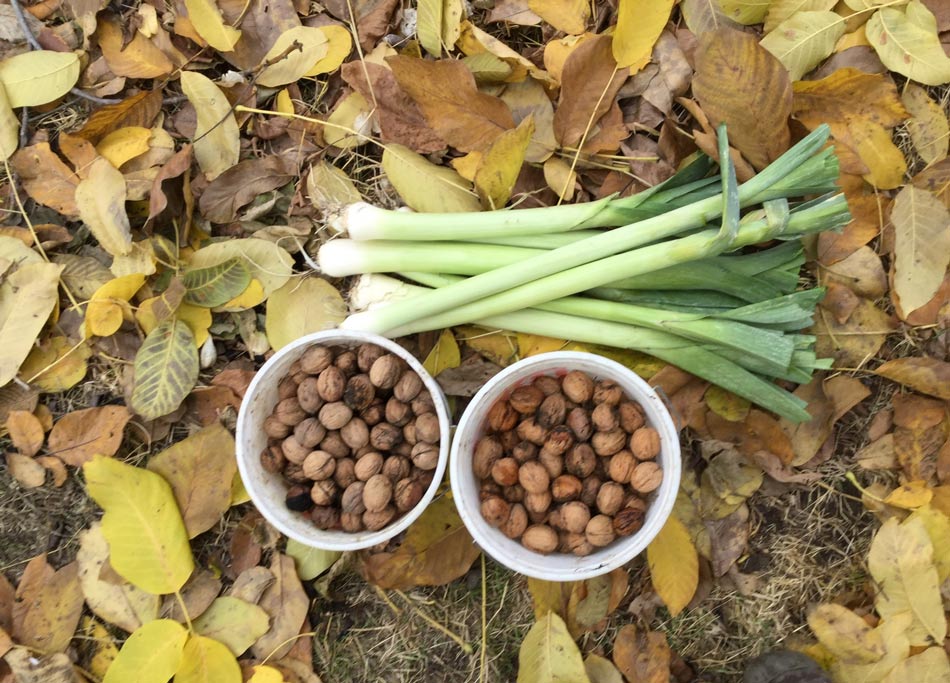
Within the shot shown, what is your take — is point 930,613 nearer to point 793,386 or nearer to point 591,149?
point 793,386

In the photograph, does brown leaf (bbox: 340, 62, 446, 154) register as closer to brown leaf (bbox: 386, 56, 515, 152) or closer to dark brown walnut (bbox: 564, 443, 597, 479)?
brown leaf (bbox: 386, 56, 515, 152)

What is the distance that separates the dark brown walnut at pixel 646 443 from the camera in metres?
1.17

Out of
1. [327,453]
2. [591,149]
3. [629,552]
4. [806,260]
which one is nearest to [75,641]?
[327,453]

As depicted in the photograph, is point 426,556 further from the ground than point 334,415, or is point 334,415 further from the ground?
point 334,415

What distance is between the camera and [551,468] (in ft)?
3.92

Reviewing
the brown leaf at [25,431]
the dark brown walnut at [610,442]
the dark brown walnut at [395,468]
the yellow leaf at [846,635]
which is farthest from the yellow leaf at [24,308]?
the yellow leaf at [846,635]

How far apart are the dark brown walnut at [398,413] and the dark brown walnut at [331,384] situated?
9cm

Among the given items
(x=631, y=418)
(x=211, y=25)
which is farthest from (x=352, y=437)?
(x=211, y=25)

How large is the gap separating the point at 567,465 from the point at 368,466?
0.34m

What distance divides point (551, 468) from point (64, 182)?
1.10 m

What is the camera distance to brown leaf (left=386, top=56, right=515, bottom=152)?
126 centimetres

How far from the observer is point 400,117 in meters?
1.32

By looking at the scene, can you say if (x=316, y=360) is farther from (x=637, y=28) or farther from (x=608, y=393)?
(x=637, y=28)

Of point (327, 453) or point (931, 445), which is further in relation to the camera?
point (931, 445)
